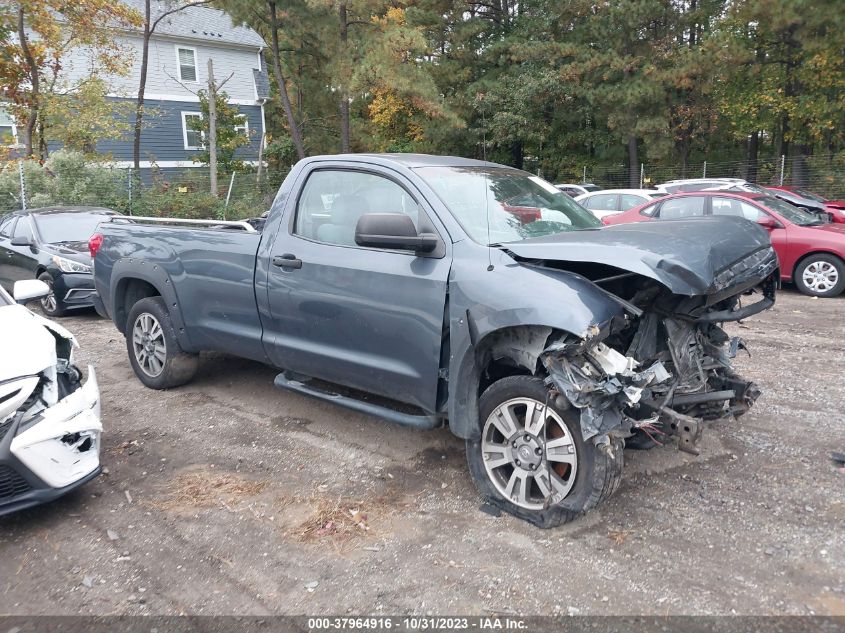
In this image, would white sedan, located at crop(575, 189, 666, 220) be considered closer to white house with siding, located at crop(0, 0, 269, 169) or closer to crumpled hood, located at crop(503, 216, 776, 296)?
crumpled hood, located at crop(503, 216, 776, 296)

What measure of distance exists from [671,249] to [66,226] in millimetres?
9643

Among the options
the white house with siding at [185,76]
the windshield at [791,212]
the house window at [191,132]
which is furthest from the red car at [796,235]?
the house window at [191,132]

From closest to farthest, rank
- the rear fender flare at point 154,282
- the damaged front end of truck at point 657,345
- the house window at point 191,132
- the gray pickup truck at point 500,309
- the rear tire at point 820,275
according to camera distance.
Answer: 1. the damaged front end of truck at point 657,345
2. the gray pickup truck at point 500,309
3. the rear fender flare at point 154,282
4. the rear tire at point 820,275
5. the house window at point 191,132

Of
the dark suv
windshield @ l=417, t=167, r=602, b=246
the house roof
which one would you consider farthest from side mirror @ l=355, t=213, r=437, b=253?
the house roof

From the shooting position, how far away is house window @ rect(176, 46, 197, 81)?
93.8 ft

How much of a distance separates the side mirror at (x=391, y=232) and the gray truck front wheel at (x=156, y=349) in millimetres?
2628

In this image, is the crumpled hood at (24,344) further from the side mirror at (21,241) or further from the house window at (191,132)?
the house window at (191,132)

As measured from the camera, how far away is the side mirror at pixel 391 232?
386 centimetres

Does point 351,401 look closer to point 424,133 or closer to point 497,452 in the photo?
point 497,452

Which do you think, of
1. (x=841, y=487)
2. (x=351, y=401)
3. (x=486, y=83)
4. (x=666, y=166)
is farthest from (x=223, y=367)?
(x=666, y=166)

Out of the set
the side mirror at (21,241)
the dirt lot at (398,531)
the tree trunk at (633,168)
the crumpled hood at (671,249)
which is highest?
the tree trunk at (633,168)

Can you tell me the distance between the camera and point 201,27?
96.6 feet

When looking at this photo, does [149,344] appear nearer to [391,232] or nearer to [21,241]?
[391,232]

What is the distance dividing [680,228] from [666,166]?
28.1 metres
